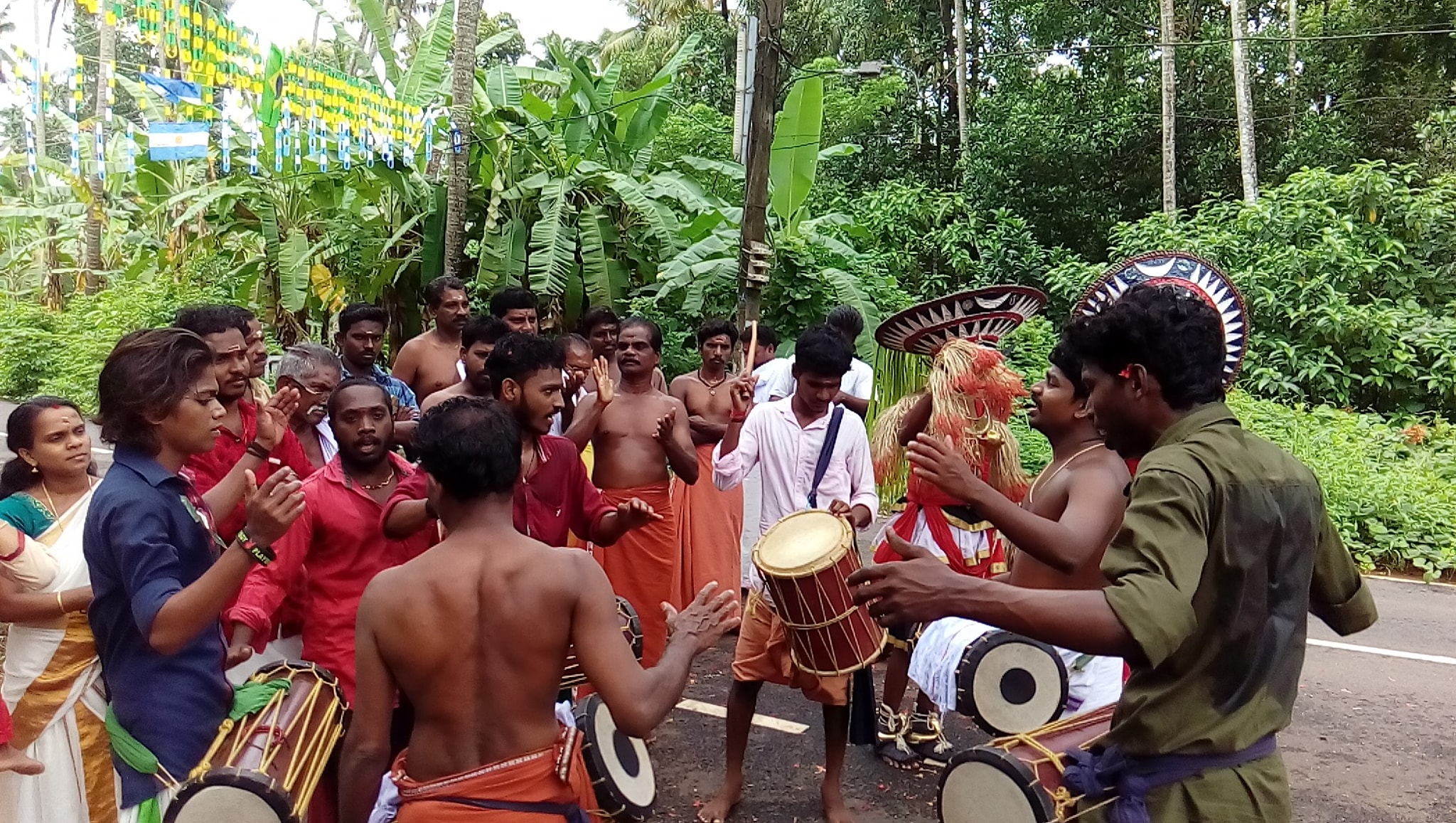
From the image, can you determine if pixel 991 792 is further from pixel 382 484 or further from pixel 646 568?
pixel 646 568

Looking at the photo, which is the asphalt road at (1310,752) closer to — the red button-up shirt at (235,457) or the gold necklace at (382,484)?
the gold necklace at (382,484)

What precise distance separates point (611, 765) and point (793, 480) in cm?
245

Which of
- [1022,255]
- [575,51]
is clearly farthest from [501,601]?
[575,51]

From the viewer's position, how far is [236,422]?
14.1ft

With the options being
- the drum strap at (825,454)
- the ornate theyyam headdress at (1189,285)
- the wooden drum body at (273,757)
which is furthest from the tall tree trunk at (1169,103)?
the wooden drum body at (273,757)

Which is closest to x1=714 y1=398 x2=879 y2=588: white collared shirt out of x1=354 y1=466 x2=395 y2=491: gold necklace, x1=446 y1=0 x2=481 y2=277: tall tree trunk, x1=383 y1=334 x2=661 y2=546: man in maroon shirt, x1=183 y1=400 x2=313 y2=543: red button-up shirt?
x1=383 y1=334 x2=661 y2=546: man in maroon shirt

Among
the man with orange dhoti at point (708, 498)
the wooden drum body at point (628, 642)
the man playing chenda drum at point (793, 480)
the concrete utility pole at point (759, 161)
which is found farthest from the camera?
the concrete utility pole at point (759, 161)

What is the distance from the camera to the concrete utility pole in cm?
834

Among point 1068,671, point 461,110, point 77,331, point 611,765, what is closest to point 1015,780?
point 1068,671

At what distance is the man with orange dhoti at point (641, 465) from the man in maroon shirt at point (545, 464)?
973 mm

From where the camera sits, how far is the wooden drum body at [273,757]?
99.7 inches

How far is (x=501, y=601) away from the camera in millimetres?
2311

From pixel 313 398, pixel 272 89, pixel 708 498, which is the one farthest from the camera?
pixel 272 89

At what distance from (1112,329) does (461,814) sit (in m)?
1.79
